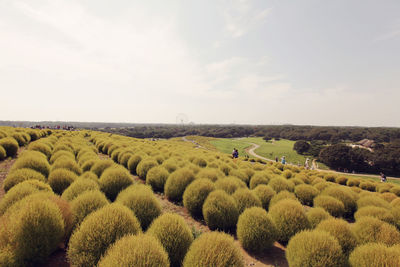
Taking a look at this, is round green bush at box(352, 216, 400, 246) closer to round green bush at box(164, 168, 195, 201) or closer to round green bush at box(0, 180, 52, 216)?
round green bush at box(164, 168, 195, 201)

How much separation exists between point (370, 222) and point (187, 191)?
6.11 metres

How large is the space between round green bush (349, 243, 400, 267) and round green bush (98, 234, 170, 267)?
4.22 metres

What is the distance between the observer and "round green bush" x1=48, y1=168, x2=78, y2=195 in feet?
21.3

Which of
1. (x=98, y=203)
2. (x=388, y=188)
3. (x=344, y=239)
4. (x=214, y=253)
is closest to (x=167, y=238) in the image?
(x=214, y=253)

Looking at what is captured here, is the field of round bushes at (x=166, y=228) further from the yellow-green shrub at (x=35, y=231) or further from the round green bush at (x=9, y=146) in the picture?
the round green bush at (x=9, y=146)

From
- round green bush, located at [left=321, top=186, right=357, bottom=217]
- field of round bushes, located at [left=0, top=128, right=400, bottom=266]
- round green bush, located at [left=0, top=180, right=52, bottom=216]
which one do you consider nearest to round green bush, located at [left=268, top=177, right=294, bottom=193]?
field of round bushes, located at [left=0, top=128, right=400, bottom=266]

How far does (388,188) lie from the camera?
1712 cm

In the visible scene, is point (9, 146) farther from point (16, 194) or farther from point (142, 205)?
point (142, 205)

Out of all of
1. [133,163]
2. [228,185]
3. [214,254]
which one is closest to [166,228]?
[214,254]

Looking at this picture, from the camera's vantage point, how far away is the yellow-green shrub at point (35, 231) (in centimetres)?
315

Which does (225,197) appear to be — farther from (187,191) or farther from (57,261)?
(57,261)

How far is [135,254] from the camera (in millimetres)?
2734

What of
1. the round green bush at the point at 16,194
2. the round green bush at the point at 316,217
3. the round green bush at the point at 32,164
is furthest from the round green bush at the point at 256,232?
the round green bush at the point at 32,164

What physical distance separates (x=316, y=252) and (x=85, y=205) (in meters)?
5.90
